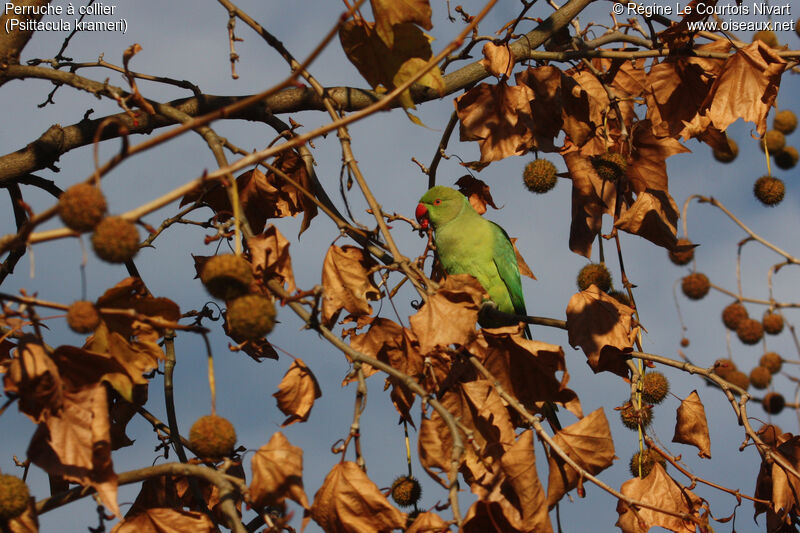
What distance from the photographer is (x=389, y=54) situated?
2.58 meters

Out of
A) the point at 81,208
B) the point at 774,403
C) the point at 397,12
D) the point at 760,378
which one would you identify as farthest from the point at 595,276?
the point at 760,378

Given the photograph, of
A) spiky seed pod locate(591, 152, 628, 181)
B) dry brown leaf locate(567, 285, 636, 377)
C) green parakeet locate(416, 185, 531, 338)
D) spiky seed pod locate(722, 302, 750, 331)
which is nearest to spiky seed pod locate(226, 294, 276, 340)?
dry brown leaf locate(567, 285, 636, 377)

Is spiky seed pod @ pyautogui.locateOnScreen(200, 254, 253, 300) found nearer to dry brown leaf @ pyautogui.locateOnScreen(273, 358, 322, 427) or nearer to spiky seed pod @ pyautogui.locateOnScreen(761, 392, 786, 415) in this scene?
dry brown leaf @ pyautogui.locateOnScreen(273, 358, 322, 427)

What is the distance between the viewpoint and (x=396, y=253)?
245cm

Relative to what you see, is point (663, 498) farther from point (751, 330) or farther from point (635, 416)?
point (751, 330)

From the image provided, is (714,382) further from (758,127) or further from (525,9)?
(525,9)

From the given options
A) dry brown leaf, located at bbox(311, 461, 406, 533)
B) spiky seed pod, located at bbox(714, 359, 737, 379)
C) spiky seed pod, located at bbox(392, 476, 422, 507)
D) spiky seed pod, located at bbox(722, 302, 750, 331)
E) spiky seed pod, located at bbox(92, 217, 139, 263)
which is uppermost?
spiky seed pod, located at bbox(722, 302, 750, 331)

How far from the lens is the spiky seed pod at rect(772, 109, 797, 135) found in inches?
310

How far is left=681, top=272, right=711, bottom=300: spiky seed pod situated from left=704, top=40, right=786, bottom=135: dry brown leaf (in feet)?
14.7

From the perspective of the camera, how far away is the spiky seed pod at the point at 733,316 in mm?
7348

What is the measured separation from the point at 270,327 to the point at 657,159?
2.21m

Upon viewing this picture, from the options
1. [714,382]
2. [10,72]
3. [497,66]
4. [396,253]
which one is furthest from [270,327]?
[10,72]

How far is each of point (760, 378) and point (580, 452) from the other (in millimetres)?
5945

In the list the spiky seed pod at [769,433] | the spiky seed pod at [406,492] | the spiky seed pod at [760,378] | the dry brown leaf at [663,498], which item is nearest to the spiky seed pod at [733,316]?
the spiky seed pod at [760,378]
